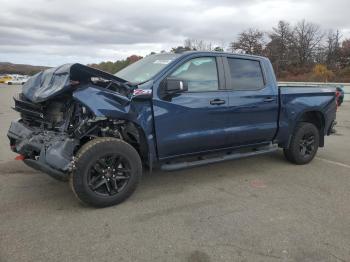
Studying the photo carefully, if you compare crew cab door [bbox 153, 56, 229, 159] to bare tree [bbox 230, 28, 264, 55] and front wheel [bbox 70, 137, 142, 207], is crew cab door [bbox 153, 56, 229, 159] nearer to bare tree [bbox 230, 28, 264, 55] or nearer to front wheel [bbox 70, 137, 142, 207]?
front wheel [bbox 70, 137, 142, 207]

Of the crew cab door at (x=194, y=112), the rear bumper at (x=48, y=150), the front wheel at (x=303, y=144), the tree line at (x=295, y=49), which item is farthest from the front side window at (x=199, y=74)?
the tree line at (x=295, y=49)

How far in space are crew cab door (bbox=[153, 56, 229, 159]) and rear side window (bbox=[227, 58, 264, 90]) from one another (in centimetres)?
27

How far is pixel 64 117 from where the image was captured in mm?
4523

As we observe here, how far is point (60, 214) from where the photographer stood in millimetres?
4164

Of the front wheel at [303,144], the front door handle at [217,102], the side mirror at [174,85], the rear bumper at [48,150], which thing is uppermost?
the side mirror at [174,85]

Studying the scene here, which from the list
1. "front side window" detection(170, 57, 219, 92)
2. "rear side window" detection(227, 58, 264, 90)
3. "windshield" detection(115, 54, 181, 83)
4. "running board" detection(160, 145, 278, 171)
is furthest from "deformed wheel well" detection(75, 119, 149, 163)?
"rear side window" detection(227, 58, 264, 90)

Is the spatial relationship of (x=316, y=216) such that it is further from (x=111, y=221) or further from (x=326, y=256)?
(x=111, y=221)

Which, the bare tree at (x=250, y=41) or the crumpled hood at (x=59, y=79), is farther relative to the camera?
the bare tree at (x=250, y=41)

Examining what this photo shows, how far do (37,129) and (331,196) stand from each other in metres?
3.83

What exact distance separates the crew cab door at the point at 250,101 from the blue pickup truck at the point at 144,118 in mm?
15

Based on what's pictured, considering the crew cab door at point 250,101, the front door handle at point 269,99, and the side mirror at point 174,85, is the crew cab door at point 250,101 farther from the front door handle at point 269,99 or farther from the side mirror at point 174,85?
the side mirror at point 174,85

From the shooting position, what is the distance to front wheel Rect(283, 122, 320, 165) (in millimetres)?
6391

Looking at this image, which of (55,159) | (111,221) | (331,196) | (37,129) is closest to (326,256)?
(331,196)

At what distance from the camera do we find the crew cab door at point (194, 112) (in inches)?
185
